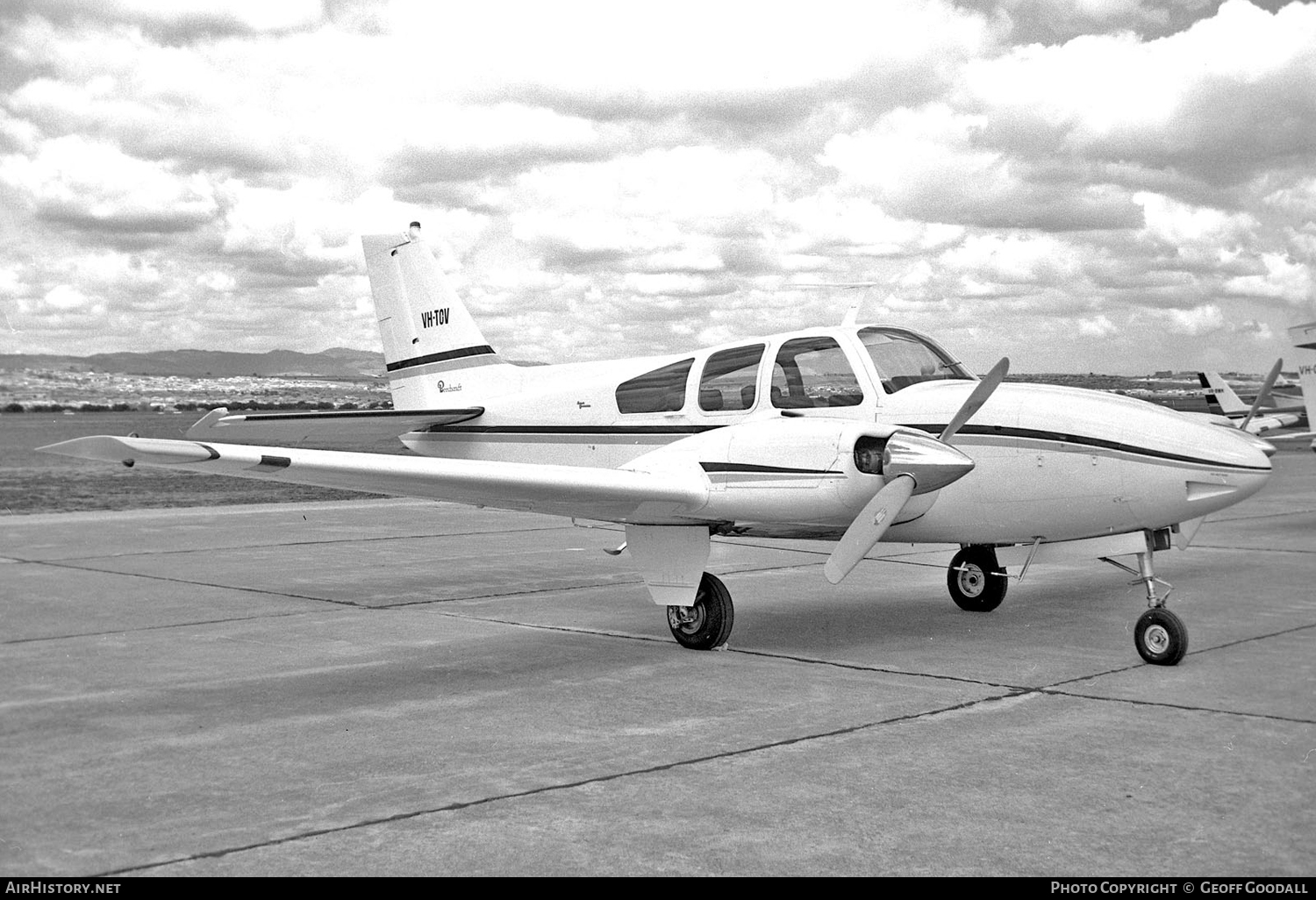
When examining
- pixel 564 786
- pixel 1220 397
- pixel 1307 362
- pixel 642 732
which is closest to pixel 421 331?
pixel 642 732

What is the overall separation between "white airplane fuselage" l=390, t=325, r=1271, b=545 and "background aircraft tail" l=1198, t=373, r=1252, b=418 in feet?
56.2

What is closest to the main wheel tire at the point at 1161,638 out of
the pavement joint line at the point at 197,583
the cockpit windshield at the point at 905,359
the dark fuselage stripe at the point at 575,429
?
the cockpit windshield at the point at 905,359

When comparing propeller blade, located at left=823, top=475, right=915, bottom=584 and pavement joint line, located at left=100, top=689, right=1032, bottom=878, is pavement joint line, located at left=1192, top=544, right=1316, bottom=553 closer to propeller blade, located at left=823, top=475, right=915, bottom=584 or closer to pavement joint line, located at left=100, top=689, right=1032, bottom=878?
propeller blade, located at left=823, top=475, right=915, bottom=584

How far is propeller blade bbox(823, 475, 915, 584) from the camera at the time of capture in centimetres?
804

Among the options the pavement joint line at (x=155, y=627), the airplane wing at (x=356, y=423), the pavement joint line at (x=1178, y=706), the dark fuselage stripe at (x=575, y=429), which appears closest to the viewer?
the pavement joint line at (x=1178, y=706)

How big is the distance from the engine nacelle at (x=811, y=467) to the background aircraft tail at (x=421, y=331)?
5.21 m

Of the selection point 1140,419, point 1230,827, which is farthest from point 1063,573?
point 1230,827

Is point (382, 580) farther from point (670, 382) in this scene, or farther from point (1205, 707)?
point (1205, 707)

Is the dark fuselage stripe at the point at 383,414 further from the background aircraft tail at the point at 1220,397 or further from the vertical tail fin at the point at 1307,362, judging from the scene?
the background aircraft tail at the point at 1220,397

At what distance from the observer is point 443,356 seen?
1395cm

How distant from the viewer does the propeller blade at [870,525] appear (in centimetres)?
804

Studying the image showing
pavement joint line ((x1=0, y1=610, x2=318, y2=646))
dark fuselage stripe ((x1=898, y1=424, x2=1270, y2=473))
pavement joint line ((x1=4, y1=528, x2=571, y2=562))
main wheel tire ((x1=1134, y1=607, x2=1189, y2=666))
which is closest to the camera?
main wheel tire ((x1=1134, y1=607, x2=1189, y2=666))

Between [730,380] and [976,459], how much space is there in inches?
85.2

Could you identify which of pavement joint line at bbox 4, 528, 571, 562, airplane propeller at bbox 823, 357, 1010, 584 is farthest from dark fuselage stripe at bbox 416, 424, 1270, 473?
pavement joint line at bbox 4, 528, 571, 562
